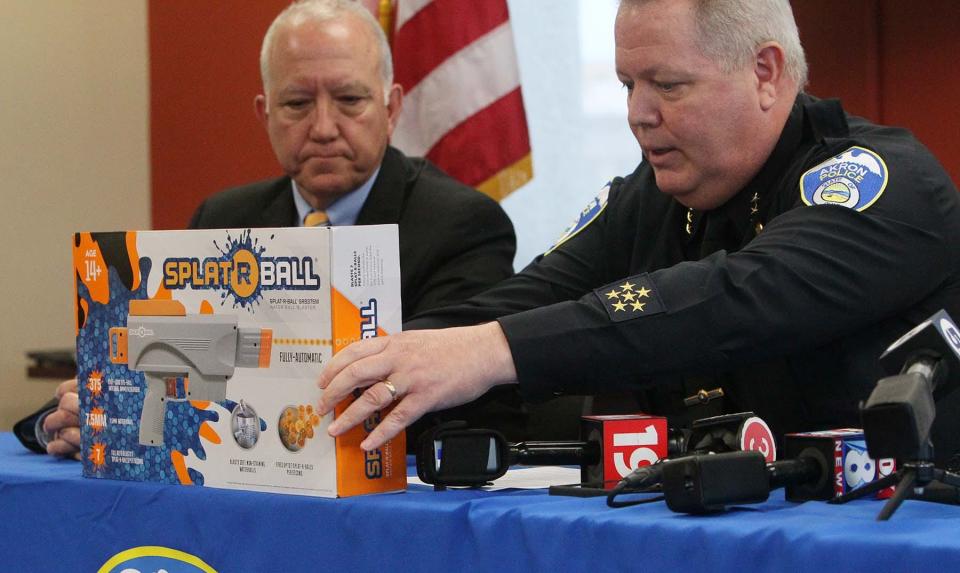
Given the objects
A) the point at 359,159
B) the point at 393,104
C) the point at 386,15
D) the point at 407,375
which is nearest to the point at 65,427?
the point at 407,375

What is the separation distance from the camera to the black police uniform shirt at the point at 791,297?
1372mm

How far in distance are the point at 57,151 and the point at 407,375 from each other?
3448mm

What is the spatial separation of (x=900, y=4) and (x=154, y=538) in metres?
2.01

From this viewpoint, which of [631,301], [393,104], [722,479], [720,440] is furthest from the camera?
[393,104]

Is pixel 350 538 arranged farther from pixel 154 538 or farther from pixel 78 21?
pixel 78 21

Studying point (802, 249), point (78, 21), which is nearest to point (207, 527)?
point (802, 249)

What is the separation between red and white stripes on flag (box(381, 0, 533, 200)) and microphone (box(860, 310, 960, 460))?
2.11 meters

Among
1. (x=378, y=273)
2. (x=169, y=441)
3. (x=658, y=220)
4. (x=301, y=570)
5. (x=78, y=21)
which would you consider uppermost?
(x=78, y=21)

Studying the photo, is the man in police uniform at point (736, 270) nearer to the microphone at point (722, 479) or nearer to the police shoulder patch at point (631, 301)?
the police shoulder patch at point (631, 301)

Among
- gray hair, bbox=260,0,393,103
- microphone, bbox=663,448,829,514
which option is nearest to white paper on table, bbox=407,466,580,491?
microphone, bbox=663,448,829,514

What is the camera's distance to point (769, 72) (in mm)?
1663

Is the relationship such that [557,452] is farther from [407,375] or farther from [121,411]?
[121,411]

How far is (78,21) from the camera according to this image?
14.6 ft

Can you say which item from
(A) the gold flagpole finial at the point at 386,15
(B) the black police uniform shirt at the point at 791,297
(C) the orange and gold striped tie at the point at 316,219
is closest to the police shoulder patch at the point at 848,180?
(B) the black police uniform shirt at the point at 791,297
